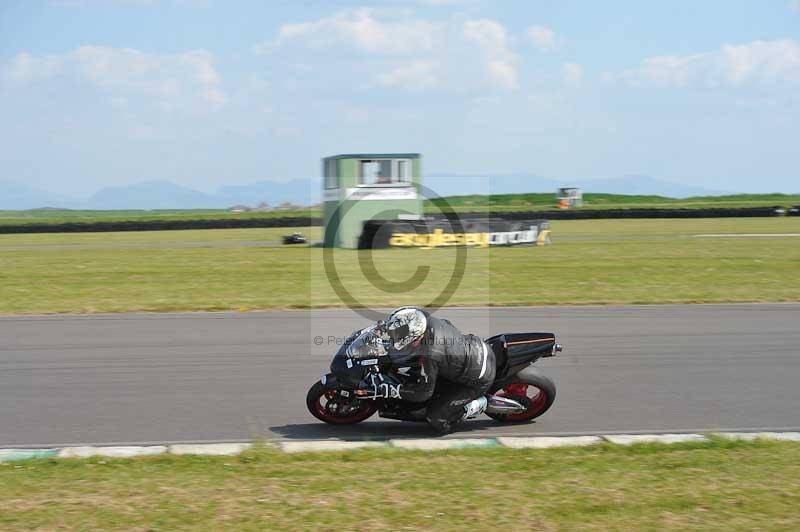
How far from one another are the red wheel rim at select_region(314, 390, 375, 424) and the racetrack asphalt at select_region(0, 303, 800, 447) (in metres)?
0.10

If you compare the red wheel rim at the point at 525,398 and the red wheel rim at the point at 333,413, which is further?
the red wheel rim at the point at 525,398

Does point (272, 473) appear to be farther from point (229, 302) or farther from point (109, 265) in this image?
point (109, 265)

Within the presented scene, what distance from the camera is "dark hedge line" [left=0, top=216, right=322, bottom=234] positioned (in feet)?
171

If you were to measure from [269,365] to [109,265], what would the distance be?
49.6 ft

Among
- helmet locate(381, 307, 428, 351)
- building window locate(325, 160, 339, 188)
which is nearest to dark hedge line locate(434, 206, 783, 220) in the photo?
building window locate(325, 160, 339, 188)

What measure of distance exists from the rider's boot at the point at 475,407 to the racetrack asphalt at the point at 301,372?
17cm

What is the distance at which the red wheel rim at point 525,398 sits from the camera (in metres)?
7.74

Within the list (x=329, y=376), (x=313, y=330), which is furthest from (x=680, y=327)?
(x=329, y=376)

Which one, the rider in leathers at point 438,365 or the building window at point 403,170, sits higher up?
the building window at point 403,170

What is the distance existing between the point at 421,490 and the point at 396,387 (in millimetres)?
1847

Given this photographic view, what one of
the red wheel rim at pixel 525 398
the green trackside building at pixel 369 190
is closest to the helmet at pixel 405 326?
the red wheel rim at pixel 525 398

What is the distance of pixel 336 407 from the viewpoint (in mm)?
7586

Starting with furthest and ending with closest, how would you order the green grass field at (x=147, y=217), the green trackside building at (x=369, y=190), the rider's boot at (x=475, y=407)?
the green grass field at (x=147, y=217)
the green trackside building at (x=369, y=190)
the rider's boot at (x=475, y=407)

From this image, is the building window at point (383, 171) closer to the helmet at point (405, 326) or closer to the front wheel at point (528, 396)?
the front wheel at point (528, 396)
